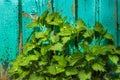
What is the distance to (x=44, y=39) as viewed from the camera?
3.44 metres

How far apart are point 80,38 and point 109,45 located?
19cm

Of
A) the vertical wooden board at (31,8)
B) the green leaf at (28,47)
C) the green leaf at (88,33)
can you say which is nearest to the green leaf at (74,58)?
the green leaf at (88,33)

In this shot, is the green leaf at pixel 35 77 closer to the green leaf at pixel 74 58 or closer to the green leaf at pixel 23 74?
the green leaf at pixel 23 74

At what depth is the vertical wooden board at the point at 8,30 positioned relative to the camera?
353 centimetres

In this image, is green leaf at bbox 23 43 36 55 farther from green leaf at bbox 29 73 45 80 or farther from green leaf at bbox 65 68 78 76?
green leaf at bbox 65 68 78 76

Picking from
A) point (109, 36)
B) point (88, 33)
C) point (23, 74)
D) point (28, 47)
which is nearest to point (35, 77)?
point (23, 74)

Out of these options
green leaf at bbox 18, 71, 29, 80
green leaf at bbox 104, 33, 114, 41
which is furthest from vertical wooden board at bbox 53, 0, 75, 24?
green leaf at bbox 18, 71, 29, 80

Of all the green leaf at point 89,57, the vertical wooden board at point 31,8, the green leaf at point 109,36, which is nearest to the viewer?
the green leaf at point 89,57

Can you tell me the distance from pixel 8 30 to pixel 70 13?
0.43 metres

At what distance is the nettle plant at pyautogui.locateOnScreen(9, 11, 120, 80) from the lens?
3389mm

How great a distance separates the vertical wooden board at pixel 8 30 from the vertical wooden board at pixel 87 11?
441mm

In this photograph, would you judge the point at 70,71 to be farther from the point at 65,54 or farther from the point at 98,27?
the point at 98,27

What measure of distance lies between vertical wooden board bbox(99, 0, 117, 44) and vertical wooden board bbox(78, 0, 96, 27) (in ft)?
0.18

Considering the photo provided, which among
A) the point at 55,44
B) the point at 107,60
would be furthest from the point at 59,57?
the point at 107,60
